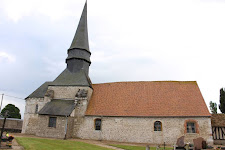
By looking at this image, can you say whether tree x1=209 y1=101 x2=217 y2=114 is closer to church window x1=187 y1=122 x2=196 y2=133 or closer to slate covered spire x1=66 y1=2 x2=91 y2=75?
church window x1=187 y1=122 x2=196 y2=133

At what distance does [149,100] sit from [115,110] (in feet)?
13.4

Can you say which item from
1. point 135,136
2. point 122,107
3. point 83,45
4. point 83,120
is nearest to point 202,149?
point 135,136

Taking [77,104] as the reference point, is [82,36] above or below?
above

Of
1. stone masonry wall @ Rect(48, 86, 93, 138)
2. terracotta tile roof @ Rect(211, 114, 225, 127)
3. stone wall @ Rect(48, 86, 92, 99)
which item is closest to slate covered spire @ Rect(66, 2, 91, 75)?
stone wall @ Rect(48, 86, 92, 99)

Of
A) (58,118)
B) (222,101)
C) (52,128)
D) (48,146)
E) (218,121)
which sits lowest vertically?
(48,146)

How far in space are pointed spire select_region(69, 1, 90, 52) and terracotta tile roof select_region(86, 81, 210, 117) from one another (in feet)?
20.4

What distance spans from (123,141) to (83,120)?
5.05 m

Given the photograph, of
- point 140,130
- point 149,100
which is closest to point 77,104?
point 140,130

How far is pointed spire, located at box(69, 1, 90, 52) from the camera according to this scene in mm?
24112

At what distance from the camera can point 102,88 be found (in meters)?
23.7

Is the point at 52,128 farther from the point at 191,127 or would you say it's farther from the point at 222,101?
the point at 222,101

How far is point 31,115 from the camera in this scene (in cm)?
2302

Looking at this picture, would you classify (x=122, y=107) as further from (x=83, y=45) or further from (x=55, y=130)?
(x=83, y=45)

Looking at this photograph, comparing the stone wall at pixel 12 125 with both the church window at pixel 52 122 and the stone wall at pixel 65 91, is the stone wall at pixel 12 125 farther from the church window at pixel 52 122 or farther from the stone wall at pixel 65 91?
the church window at pixel 52 122
